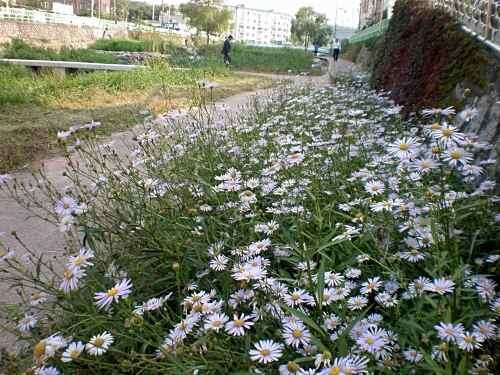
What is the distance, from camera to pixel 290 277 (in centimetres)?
177

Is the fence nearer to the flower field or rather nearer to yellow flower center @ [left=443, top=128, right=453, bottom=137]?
the flower field

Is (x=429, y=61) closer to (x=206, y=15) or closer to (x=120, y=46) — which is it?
(x=120, y=46)

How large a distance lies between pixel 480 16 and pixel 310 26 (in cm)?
5681

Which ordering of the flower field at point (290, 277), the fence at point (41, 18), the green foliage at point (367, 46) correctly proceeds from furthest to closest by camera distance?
the fence at point (41, 18) → the green foliage at point (367, 46) → the flower field at point (290, 277)

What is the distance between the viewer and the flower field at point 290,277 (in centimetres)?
122

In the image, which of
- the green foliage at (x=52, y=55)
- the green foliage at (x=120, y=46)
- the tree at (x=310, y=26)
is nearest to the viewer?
the green foliage at (x=52, y=55)

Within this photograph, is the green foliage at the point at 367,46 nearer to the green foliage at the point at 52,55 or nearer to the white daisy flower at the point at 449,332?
the green foliage at the point at 52,55

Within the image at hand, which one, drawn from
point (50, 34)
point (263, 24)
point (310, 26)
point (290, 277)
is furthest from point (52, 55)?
point (263, 24)

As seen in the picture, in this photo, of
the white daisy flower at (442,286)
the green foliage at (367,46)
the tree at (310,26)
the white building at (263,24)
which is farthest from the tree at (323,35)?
the white building at (263,24)

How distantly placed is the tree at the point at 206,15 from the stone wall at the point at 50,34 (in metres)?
6.25

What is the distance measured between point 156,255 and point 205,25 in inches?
1407

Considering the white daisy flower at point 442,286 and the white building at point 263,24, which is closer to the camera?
the white daisy flower at point 442,286

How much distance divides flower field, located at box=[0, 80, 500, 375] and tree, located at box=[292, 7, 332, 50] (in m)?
55.6

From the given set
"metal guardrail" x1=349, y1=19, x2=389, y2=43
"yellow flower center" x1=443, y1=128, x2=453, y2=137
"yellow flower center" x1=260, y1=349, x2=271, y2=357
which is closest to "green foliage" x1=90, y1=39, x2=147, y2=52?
"metal guardrail" x1=349, y1=19, x2=389, y2=43
